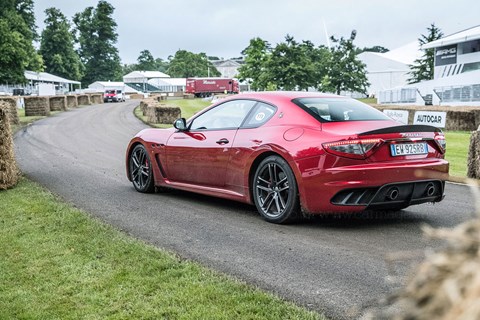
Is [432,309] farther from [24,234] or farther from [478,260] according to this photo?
[24,234]

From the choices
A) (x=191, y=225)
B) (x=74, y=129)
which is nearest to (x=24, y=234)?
(x=191, y=225)

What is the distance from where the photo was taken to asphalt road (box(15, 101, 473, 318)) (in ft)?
14.2

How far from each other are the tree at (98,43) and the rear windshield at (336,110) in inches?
5710

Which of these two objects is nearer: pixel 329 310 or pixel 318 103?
pixel 329 310

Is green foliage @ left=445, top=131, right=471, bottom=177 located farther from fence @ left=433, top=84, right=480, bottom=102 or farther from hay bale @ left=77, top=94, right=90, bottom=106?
hay bale @ left=77, top=94, right=90, bottom=106

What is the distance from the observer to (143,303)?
12.9 feet

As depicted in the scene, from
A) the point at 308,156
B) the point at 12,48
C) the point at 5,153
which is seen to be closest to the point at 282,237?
the point at 308,156

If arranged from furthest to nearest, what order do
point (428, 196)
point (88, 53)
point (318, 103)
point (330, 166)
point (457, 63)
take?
point (88, 53) < point (457, 63) < point (318, 103) < point (428, 196) < point (330, 166)

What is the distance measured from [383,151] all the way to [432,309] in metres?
5.02

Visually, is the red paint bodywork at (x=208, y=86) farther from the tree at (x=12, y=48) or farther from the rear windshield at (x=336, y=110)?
the rear windshield at (x=336, y=110)

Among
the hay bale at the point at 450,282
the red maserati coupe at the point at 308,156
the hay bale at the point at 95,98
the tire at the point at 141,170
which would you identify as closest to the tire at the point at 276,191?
the red maserati coupe at the point at 308,156

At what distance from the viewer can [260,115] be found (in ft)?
22.5

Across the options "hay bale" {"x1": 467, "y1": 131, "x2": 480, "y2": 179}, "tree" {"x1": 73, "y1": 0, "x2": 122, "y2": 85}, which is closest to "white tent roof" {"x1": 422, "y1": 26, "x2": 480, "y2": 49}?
"hay bale" {"x1": 467, "y1": 131, "x2": 480, "y2": 179}

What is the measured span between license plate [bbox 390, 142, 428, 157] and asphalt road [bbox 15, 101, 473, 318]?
83cm
